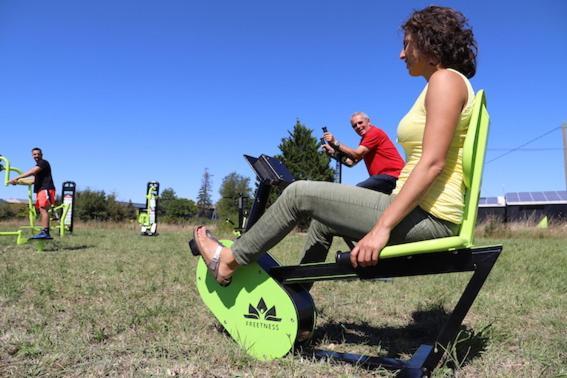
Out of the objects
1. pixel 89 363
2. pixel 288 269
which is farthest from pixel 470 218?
pixel 89 363

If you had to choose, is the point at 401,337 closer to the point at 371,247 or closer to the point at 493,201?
the point at 371,247

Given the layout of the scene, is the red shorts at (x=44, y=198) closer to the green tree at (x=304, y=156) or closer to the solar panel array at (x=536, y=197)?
the green tree at (x=304, y=156)

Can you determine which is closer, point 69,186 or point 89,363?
point 89,363

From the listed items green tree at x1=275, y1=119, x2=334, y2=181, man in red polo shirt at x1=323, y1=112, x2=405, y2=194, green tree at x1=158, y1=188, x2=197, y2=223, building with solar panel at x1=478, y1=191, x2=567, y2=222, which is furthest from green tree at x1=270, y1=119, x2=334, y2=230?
green tree at x1=158, y1=188, x2=197, y2=223

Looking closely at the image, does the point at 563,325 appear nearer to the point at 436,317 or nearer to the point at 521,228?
the point at 436,317

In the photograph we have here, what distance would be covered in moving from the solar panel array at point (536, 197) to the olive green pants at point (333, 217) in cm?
2985

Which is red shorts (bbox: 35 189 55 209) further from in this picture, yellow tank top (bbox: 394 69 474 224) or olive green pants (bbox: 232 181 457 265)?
yellow tank top (bbox: 394 69 474 224)

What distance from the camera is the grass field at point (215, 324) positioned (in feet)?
6.39

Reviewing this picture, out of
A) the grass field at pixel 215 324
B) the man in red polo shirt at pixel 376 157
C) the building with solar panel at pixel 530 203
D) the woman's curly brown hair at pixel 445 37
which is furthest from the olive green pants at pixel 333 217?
the building with solar panel at pixel 530 203

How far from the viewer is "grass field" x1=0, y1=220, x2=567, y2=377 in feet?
6.39

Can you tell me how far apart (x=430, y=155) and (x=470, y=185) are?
0.79ft

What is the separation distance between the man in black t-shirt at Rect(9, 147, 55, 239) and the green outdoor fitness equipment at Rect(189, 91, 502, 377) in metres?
6.32

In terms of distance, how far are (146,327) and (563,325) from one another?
245 cm

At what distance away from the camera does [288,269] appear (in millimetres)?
2162
